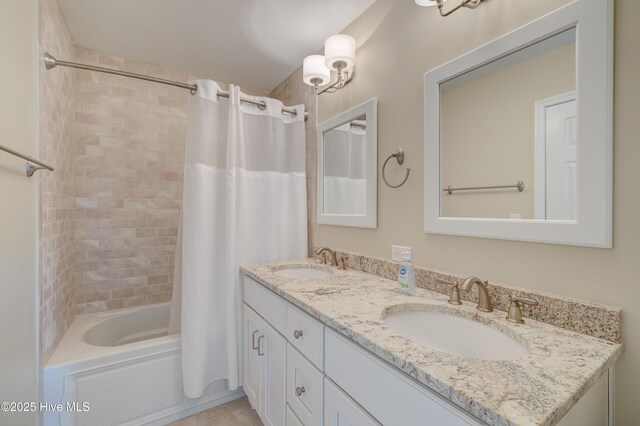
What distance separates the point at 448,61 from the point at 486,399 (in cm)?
124

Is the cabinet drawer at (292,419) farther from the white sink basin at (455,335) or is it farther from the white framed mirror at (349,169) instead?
the white framed mirror at (349,169)

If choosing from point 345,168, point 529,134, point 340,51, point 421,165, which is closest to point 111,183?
point 345,168

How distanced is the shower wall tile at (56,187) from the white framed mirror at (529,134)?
1887 millimetres

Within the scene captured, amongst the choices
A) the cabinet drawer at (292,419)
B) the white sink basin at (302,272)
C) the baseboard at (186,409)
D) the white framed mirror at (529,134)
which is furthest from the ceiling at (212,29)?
the baseboard at (186,409)

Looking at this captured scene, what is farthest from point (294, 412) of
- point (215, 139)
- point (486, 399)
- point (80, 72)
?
point (80, 72)

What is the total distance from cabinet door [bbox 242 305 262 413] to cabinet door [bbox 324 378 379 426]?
2.15ft

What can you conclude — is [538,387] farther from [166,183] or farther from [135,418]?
[166,183]

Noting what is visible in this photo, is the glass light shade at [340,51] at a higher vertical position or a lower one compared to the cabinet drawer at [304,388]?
higher

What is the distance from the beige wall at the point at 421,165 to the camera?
2.54 feet

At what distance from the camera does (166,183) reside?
8.02 ft

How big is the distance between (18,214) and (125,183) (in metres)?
1.27

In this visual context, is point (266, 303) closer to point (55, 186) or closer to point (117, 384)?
point (117, 384)

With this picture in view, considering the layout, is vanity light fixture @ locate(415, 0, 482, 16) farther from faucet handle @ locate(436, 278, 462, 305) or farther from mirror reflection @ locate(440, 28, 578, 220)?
faucet handle @ locate(436, 278, 462, 305)

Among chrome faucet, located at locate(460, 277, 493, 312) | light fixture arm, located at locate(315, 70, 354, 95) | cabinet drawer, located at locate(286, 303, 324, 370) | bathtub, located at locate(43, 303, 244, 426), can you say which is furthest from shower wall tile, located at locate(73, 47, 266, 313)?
chrome faucet, located at locate(460, 277, 493, 312)
